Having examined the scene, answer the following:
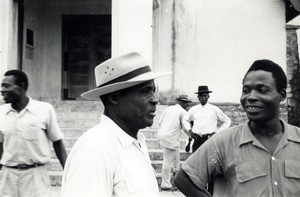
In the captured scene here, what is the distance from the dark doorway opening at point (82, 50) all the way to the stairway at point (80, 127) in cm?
155

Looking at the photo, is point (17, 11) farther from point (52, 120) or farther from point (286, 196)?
point (286, 196)

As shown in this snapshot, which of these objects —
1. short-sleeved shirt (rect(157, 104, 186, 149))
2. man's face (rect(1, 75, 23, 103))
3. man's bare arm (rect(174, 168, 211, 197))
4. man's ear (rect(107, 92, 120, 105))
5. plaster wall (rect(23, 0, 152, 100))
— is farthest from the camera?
plaster wall (rect(23, 0, 152, 100))

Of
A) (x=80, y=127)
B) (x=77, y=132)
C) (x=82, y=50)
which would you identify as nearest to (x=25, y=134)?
(x=77, y=132)

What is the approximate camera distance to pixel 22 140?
442 cm

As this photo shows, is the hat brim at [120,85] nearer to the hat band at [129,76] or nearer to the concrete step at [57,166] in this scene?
the hat band at [129,76]

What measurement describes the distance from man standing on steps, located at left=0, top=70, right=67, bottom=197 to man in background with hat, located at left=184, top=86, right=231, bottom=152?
4.59m

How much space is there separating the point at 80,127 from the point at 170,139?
355 cm

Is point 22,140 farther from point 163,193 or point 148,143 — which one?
point 148,143

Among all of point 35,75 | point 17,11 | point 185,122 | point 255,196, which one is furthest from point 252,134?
point 35,75

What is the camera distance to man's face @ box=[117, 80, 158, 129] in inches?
86.1

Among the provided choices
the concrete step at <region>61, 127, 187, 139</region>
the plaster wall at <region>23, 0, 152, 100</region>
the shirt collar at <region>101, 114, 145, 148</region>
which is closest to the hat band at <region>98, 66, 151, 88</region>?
the shirt collar at <region>101, 114, 145, 148</region>

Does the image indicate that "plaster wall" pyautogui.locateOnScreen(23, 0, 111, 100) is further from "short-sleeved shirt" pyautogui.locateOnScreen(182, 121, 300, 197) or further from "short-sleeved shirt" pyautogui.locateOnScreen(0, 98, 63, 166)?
"short-sleeved shirt" pyautogui.locateOnScreen(182, 121, 300, 197)

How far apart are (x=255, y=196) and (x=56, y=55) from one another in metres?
12.3

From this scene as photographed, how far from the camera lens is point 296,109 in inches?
533
